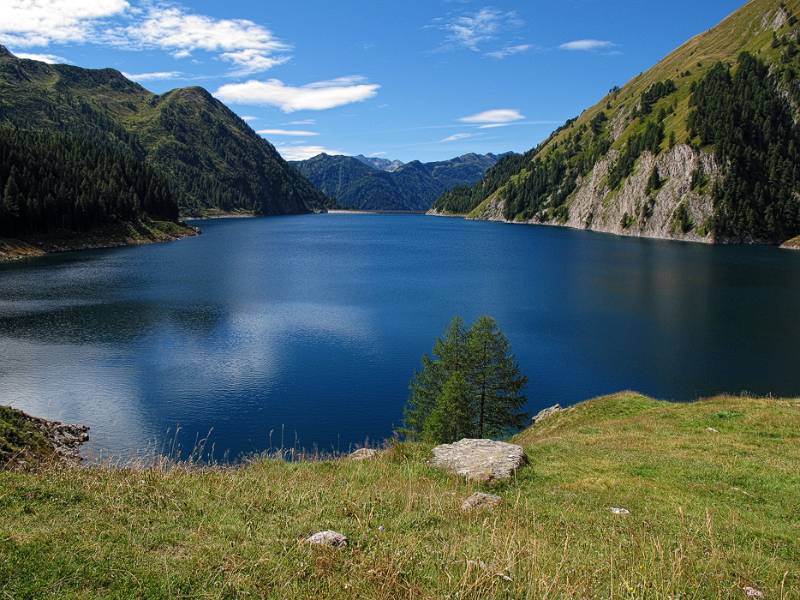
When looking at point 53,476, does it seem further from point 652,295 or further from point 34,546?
point 652,295

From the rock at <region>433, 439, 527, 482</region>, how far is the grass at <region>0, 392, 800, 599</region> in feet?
1.97

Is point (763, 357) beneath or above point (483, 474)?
beneath

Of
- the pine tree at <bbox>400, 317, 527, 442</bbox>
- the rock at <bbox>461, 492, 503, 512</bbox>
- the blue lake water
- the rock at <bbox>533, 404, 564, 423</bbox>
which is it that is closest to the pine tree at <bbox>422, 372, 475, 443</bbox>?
the pine tree at <bbox>400, 317, 527, 442</bbox>

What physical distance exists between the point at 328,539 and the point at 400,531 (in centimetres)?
185

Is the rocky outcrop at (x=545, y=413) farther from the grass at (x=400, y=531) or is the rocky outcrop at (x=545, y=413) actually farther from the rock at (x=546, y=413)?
the grass at (x=400, y=531)

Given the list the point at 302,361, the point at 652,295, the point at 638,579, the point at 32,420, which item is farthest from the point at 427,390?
the point at 652,295

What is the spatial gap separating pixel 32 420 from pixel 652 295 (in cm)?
9163

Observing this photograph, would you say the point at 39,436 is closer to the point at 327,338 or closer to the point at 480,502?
the point at 480,502

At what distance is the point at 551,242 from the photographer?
636 ft

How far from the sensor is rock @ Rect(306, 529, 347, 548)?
10.6m

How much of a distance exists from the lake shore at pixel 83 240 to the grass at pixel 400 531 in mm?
145122

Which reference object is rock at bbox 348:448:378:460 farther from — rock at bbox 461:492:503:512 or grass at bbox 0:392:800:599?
rock at bbox 461:492:503:512

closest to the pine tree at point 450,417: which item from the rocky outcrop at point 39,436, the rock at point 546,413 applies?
the rock at point 546,413

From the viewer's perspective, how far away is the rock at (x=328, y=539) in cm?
1058
